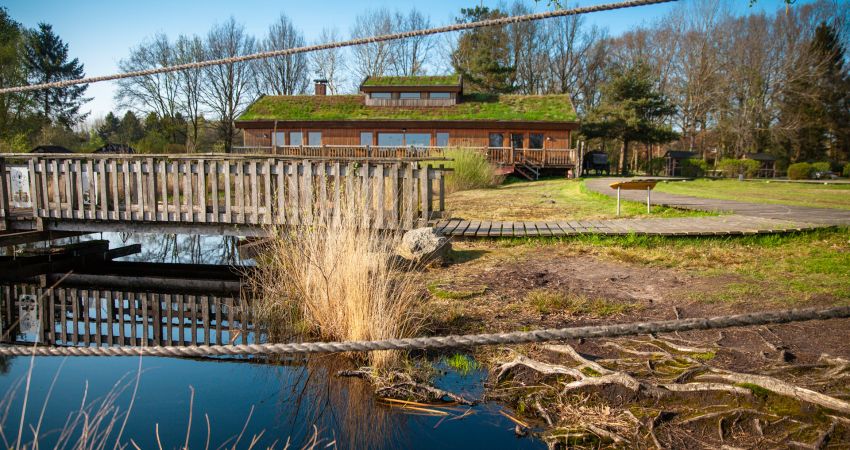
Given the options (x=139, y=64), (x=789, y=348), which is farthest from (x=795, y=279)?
(x=139, y=64)

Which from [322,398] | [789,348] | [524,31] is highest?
[524,31]

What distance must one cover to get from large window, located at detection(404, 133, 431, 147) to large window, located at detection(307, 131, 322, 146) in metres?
5.43

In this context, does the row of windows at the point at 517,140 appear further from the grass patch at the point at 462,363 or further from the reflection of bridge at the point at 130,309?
the grass patch at the point at 462,363

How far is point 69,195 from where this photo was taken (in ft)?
31.2

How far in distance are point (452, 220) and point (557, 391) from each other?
625 centimetres

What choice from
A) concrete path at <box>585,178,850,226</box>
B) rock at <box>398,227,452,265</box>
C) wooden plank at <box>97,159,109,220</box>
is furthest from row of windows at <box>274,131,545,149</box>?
rock at <box>398,227,452,265</box>

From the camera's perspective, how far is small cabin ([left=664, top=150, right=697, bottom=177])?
111ft

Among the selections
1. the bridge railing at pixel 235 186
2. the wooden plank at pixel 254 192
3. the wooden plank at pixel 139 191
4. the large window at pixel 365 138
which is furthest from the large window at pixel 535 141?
the wooden plank at pixel 139 191

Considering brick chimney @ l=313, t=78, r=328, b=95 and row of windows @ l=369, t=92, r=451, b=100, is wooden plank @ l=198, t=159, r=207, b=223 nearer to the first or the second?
row of windows @ l=369, t=92, r=451, b=100

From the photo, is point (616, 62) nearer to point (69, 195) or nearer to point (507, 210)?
point (507, 210)

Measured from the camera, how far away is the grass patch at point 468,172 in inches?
774

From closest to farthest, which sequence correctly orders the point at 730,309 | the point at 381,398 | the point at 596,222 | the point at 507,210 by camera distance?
the point at 381,398 < the point at 730,309 < the point at 596,222 < the point at 507,210

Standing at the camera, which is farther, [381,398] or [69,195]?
[69,195]

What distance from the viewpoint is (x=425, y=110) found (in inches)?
1367
